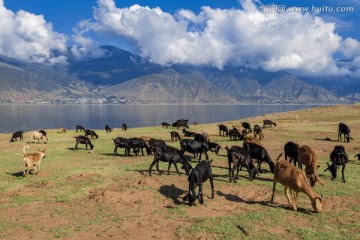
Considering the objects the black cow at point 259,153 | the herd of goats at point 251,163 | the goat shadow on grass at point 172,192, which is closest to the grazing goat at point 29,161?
the herd of goats at point 251,163

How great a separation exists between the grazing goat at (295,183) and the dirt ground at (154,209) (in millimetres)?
431

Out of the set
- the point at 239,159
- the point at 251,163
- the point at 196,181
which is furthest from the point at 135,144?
the point at 196,181

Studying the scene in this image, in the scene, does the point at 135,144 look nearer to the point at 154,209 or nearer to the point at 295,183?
the point at 154,209

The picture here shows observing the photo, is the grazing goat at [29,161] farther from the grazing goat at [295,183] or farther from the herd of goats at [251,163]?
the grazing goat at [295,183]

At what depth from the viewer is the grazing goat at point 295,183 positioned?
46.1ft

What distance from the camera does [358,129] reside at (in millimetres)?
47469

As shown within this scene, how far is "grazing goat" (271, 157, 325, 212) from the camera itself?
1405 cm

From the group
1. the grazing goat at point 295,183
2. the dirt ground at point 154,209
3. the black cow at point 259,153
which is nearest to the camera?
the dirt ground at point 154,209

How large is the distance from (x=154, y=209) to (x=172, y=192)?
2323 mm

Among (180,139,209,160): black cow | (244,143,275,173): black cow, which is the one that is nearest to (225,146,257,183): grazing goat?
(244,143,275,173): black cow

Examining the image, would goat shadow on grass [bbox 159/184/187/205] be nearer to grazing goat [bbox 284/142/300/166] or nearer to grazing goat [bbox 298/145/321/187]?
grazing goat [bbox 298/145/321/187]

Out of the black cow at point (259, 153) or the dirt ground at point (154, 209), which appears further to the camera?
the black cow at point (259, 153)

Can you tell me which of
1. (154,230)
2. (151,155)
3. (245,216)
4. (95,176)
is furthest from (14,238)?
(151,155)

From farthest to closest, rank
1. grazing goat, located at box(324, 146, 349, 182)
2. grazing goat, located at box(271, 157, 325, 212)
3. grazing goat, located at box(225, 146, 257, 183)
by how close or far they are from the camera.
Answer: grazing goat, located at box(324, 146, 349, 182) → grazing goat, located at box(225, 146, 257, 183) → grazing goat, located at box(271, 157, 325, 212)
